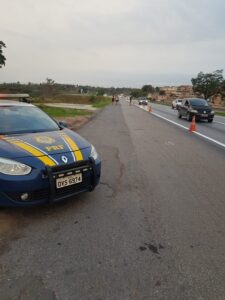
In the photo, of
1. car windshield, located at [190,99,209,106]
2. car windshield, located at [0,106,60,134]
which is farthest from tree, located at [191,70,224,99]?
car windshield, located at [0,106,60,134]

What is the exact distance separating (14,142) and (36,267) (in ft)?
6.47

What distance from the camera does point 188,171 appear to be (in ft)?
22.0

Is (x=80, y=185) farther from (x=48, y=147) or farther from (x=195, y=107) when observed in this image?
(x=195, y=107)

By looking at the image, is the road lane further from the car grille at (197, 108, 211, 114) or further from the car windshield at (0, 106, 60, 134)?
the car windshield at (0, 106, 60, 134)

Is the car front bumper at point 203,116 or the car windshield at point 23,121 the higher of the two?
the car windshield at point 23,121

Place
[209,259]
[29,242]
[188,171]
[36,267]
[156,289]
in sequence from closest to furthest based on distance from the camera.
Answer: [156,289], [36,267], [209,259], [29,242], [188,171]

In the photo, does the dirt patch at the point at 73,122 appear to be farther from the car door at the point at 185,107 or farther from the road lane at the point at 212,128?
the car door at the point at 185,107

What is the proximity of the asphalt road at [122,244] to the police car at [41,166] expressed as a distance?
347 millimetres

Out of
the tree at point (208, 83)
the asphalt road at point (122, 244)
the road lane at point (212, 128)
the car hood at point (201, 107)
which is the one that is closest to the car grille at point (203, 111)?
the car hood at point (201, 107)

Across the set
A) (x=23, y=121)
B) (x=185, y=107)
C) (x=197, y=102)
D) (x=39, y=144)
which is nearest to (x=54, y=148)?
(x=39, y=144)

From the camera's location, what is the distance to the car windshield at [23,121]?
4.96 metres

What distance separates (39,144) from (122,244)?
1.90 m

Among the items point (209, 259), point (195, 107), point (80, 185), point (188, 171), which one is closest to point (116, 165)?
point (188, 171)

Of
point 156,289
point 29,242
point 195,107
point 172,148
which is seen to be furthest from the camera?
point 195,107
